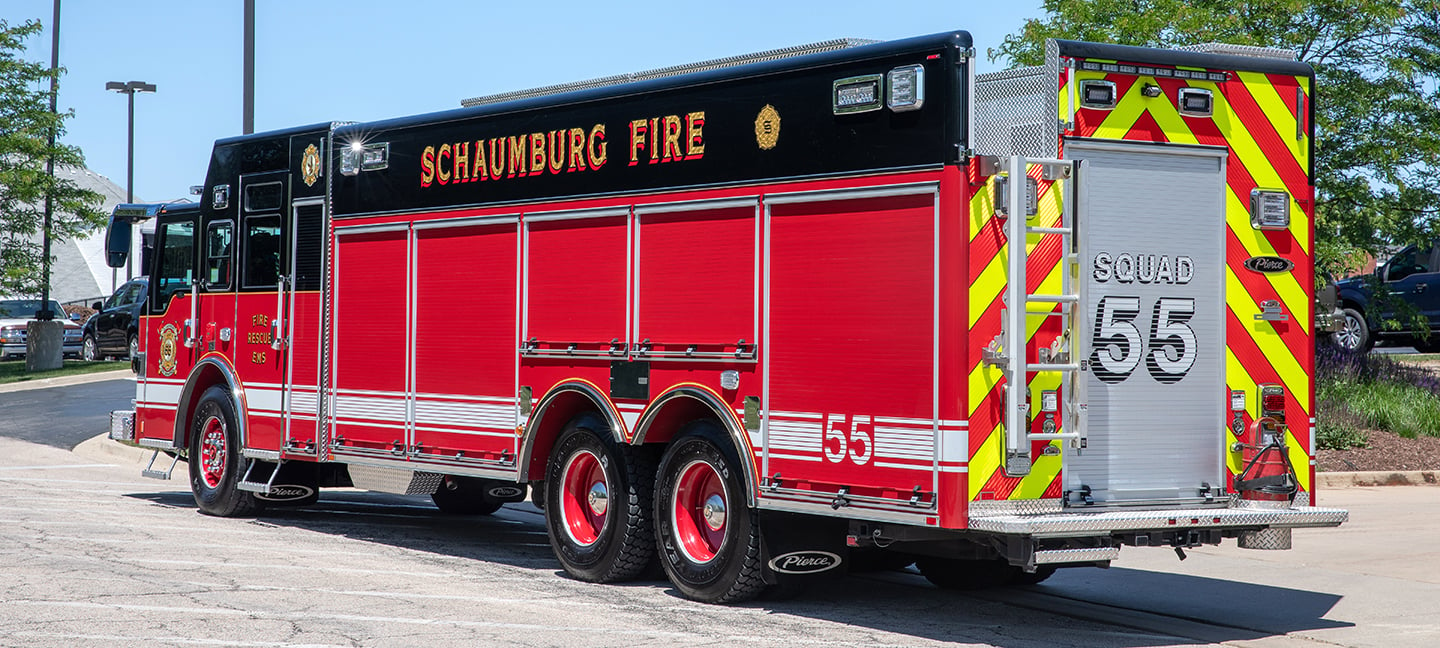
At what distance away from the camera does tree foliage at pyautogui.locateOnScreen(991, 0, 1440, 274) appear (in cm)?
1889

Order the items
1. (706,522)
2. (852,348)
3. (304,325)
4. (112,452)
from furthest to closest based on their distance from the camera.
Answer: (112,452) → (304,325) → (706,522) → (852,348)

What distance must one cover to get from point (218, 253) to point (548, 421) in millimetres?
4686

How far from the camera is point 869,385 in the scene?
834 centimetres

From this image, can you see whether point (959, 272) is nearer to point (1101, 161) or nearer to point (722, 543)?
point (1101, 161)

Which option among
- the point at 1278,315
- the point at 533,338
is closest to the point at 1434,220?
the point at 1278,315

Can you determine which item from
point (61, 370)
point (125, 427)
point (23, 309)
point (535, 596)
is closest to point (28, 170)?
point (61, 370)

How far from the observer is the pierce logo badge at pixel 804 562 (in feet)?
29.6

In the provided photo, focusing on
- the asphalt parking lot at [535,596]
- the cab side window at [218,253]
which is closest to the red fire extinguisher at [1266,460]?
the asphalt parking lot at [535,596]

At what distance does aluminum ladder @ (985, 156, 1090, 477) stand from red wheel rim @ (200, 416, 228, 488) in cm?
796

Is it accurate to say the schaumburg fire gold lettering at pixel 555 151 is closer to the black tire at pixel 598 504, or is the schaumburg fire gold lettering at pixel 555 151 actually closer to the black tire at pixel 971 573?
the black tire at pixel 598 504

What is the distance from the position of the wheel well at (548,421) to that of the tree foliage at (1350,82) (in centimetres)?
1005

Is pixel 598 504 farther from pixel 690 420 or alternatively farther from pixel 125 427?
pixel 125 427

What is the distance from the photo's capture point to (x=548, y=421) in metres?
10.5

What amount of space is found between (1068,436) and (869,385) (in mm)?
1015
